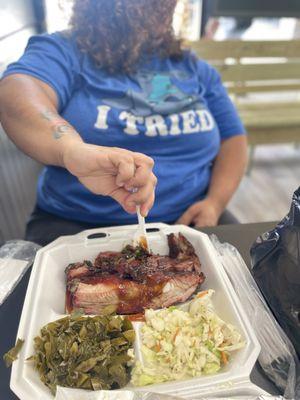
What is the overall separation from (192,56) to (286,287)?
0.88m

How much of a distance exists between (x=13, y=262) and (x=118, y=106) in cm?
50

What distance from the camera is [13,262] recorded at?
29.9 inches

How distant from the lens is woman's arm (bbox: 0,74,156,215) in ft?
2.18

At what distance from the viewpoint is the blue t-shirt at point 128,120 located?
0.97 metres

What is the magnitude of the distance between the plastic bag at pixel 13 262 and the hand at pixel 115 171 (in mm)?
212

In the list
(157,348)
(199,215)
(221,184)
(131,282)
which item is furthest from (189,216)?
(157,348)

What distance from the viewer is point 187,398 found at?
1.59ft

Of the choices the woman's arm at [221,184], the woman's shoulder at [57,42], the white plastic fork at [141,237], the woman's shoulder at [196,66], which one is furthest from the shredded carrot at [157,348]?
the woman's shoulder at [196,66]

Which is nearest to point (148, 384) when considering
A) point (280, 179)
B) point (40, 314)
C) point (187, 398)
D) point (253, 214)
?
point (187, 398)

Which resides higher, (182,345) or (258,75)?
(182,345)

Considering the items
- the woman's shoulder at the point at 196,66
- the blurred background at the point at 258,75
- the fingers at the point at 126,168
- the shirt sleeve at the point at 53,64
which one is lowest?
the blurred background at the point at 258,75

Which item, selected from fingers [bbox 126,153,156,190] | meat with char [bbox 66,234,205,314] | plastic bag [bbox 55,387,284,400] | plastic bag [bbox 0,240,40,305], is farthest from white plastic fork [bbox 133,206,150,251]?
plastic bag [bbox 55,387,284,400]

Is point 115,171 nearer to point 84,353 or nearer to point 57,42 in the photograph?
point 84,353

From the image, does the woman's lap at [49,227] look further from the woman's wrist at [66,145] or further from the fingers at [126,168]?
the fingers at [126,168]
